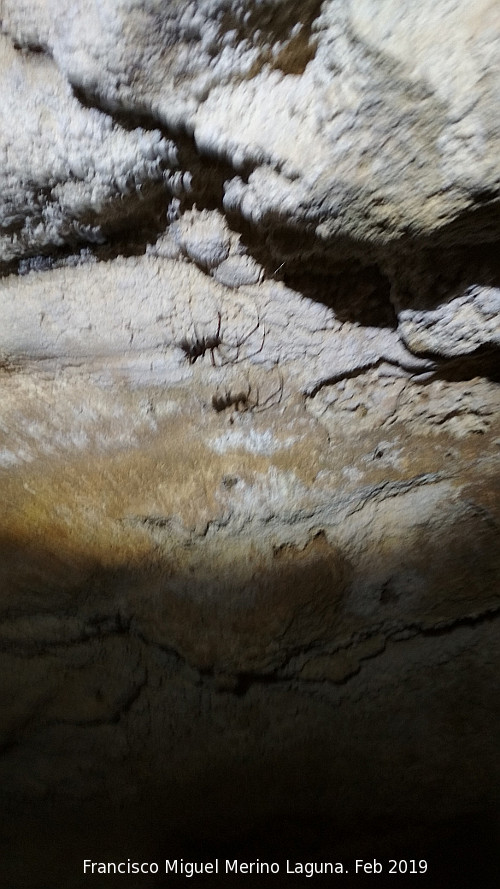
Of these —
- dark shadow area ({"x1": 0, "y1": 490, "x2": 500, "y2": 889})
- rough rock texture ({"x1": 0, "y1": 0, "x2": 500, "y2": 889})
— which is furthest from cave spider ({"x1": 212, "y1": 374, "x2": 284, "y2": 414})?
dark shadow area ({"x1": 0, "y1": 490, "x2": 500, "y2": 889})

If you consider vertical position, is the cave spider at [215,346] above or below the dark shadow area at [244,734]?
above

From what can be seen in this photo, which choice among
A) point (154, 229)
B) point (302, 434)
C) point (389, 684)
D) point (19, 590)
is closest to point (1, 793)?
point (19, 590)

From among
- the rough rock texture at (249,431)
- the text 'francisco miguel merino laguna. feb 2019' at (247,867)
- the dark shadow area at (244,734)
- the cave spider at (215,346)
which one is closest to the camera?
the rough rock texture at (249,431)

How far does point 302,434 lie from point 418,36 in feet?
1.15

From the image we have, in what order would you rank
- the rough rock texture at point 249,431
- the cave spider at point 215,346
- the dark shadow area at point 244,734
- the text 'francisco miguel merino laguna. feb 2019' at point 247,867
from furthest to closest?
the text 'francisco miguel merino laguna. feb 2019' at point 247,867, the dark shadow area at point 244,734, the cave spider at point 215,346, the rough rock texture at point 249,431

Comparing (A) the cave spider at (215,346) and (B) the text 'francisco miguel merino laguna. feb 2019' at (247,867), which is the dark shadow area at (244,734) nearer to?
(B) the text 'francisco miguel merino laguna. feb 2019' at (247,867)

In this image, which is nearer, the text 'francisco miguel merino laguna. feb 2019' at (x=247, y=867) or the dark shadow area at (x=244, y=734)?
the dark shadow area at (x=244, y=734)

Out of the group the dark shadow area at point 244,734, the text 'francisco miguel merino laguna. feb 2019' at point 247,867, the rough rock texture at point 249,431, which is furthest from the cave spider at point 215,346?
the text 'francisco miguel merino laguna. feb 2019' at point 247,867

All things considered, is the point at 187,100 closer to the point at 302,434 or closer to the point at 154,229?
the point at 154,229

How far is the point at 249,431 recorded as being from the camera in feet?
1.89

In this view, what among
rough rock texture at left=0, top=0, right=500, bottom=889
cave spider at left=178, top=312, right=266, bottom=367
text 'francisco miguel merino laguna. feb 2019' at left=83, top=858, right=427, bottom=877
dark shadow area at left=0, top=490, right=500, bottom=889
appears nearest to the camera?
rough rock texture at left=0, top=0, right=500, bottom=889

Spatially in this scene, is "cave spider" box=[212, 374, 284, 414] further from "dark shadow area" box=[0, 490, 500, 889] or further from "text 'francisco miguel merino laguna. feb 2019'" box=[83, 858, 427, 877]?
"text 'francisco miguel merino laguna. feb 2019'" box=[83, 858, 427, 877]

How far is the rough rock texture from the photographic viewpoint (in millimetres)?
356

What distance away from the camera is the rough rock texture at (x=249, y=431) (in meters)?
0.36
